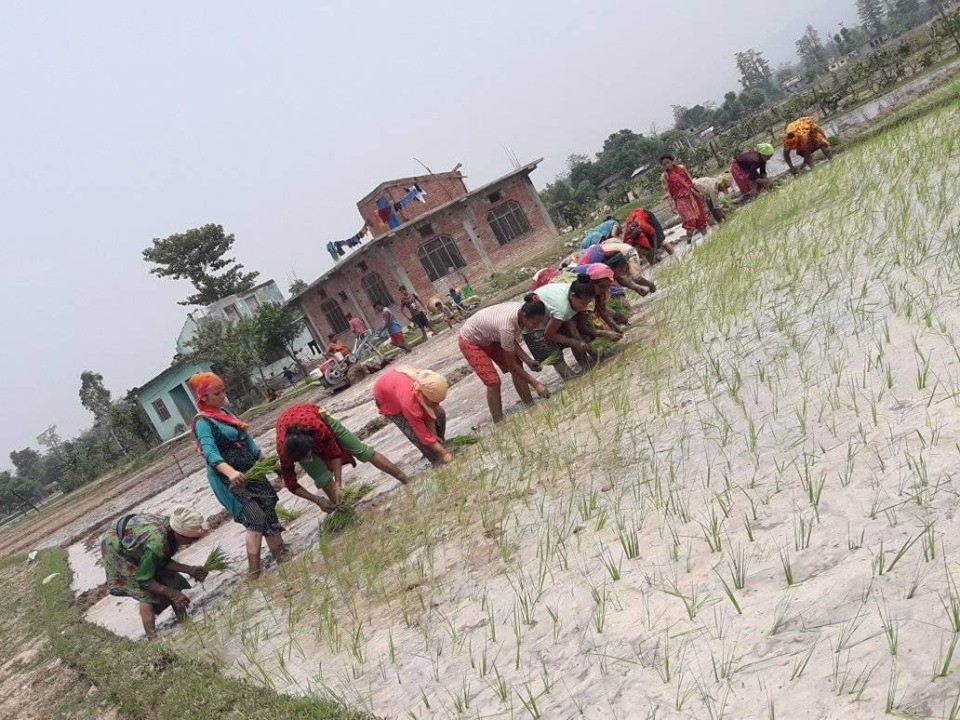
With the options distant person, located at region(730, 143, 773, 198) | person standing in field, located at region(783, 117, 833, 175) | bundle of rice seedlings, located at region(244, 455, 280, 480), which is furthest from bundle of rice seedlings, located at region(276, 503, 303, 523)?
person standing in field, located at region(783, 117, 833, 175)

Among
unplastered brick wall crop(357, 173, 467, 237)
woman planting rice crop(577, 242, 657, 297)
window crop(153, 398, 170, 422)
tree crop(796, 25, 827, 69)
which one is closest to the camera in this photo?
woman planting rice crop(577, 242, 657, 297)

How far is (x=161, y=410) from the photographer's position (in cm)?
3794

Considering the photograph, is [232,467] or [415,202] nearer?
[232,467]

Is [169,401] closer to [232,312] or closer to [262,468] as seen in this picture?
[232,312]

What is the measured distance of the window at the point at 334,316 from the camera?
102ft

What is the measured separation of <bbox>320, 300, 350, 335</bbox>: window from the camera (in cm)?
3116

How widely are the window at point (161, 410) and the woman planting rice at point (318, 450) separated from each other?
1375 inches

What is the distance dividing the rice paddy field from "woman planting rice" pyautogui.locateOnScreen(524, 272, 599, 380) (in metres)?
0.55

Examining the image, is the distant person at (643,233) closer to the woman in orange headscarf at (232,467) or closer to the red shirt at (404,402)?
the red shirt at (404,402)

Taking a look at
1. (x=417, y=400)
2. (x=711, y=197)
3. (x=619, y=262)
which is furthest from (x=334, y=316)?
(x=417, y=400)

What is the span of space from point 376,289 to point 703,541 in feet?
88.6

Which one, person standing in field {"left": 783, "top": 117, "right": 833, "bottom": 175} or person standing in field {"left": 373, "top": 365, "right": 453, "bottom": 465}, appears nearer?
person standing in field {"left": 373, "top": 365, "right": 453, "bottom": 465}

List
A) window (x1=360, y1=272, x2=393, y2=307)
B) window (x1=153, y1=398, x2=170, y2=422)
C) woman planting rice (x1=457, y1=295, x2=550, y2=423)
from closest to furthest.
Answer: woman planting rice (x1=457, y1=295, x2=550, y2=423)
window (x1=360, y1=272, x2=393, y2=307)
window (x1=153, y1=398, x2=170, y2=422)

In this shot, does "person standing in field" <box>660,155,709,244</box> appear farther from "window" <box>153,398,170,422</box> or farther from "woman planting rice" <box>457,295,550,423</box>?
"window" <box>153,398,170,422</box>
